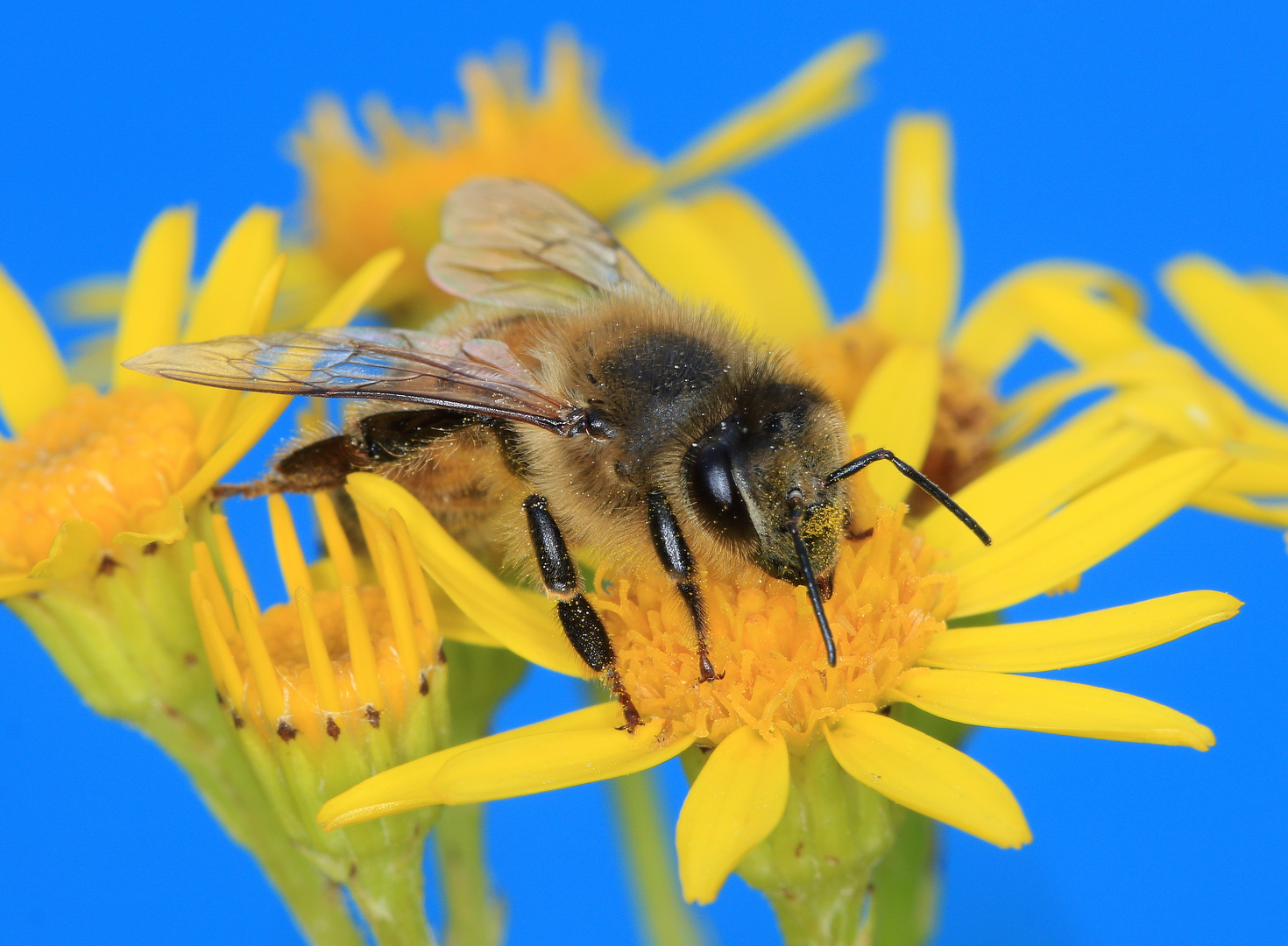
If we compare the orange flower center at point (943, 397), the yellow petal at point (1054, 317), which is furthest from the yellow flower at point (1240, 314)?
the orange flower center at point (943, 397)

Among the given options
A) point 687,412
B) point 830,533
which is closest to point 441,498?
point 687,412

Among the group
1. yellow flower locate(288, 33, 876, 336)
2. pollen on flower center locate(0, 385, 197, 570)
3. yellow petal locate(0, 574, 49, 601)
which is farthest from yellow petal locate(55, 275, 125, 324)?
yellow petal locate(0, 574, 49, 601)

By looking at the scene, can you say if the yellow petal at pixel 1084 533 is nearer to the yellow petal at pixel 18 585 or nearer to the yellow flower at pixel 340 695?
the yellow flower at pixel 340 695

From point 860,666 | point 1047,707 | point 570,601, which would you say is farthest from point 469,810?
point 1047,707

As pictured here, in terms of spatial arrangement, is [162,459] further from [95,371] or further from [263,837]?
[95,371]

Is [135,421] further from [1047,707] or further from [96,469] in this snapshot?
[1047,707]

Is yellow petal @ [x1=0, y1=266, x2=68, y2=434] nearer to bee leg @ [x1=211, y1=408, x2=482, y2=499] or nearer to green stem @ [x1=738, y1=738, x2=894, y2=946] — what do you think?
bee leg @ [x1=211, y1=408, x2=482, y2=499]
